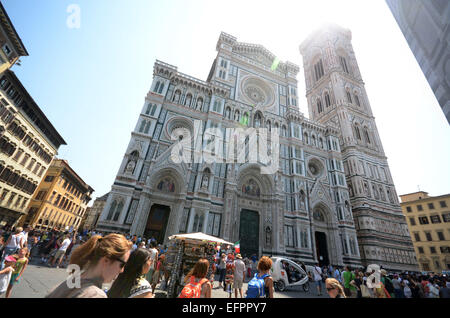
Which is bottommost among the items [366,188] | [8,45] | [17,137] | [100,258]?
[100,258]

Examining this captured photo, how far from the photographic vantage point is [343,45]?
3991cm

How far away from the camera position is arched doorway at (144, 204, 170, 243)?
16.1 meters

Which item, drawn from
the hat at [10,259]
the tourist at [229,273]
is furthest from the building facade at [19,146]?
the tourist at [229,273]

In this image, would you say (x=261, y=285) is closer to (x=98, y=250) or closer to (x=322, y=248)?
(x=98, y=250)

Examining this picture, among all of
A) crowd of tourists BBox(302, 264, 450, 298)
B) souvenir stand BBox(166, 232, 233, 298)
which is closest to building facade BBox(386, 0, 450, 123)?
crowd of tourists BBox(302, 264, 450, 298)

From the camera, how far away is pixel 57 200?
34.4m

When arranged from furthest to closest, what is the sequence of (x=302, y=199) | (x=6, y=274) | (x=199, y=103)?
(x=199, y=103) < (x=302, y=199) < (x=6, y=274)

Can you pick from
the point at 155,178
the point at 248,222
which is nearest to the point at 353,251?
the point at 248,222

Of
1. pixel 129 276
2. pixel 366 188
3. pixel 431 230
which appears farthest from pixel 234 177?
pixel 431 230

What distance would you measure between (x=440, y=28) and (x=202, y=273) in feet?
17.8

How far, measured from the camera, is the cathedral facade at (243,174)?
54.8 ft

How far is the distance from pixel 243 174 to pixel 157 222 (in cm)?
951

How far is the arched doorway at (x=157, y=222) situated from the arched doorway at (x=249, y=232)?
704 cm
